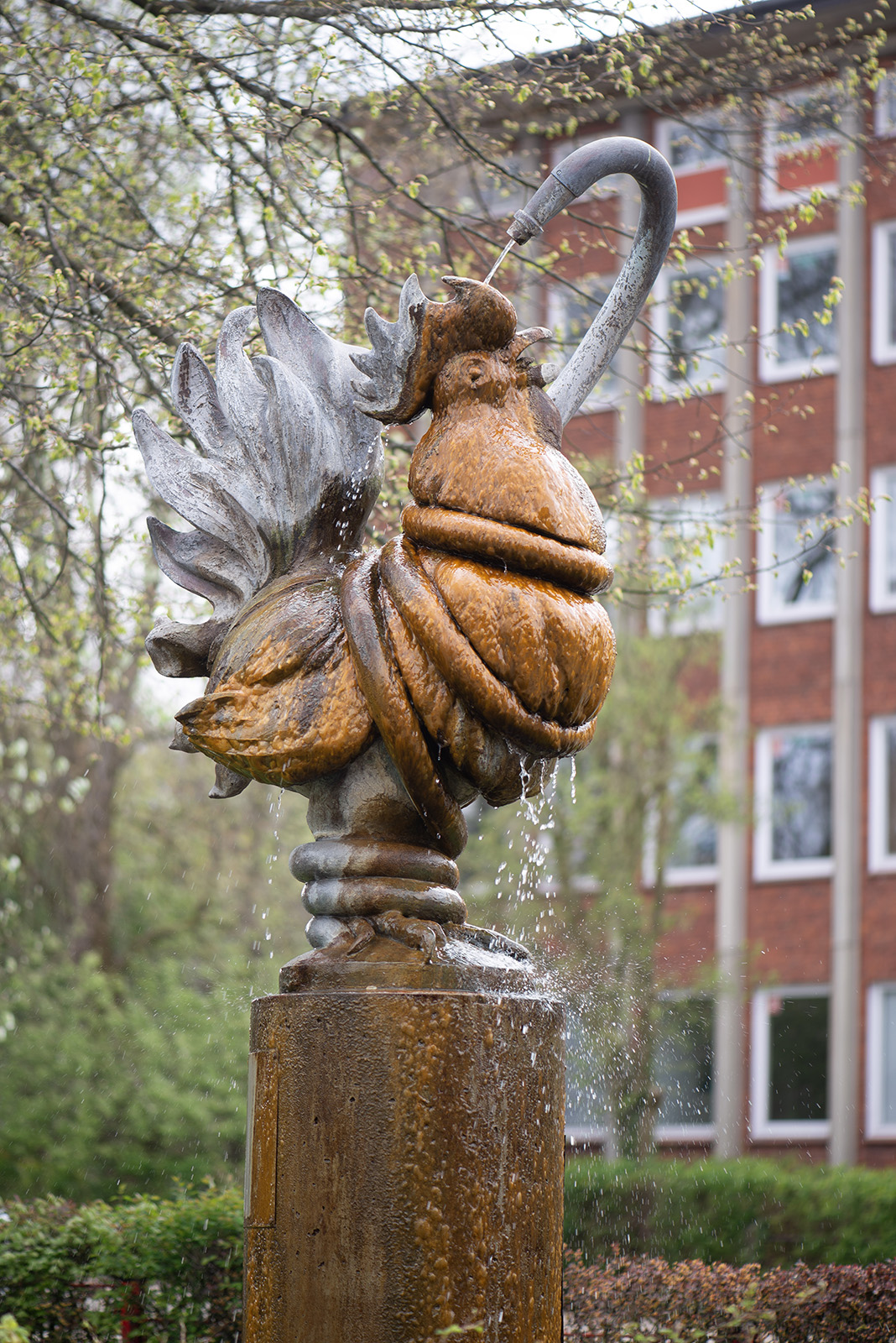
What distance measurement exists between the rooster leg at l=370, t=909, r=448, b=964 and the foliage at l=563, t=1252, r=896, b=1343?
76.2 inches

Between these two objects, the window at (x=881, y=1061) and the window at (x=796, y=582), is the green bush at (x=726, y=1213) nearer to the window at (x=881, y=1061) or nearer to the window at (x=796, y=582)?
the window at (x=881, y=1061)

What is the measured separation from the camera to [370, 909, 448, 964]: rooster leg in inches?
135

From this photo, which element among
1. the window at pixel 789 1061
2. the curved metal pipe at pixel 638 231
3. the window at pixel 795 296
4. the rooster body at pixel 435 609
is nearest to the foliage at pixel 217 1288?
the rooster body at pixel 435 609

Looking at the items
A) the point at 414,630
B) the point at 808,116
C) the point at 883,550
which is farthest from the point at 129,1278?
the point at 883,550

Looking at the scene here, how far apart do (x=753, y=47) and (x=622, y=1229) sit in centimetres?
637

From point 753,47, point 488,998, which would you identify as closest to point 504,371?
point 488,998

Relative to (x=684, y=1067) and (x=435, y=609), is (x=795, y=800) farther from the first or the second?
(x=435, y=609)

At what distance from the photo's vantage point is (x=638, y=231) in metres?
4.27

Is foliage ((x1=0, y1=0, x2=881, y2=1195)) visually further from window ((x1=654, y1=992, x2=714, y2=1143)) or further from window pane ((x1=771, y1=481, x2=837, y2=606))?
window pane ((x1=771, y1=481, x2=837, y2=606))

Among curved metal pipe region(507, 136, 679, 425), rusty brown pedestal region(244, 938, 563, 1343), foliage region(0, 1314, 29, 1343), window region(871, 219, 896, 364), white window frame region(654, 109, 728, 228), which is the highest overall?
white window frame region(654, 109, 728, 228)

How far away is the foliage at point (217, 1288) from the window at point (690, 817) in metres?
11.0

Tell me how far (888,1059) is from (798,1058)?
1298mm

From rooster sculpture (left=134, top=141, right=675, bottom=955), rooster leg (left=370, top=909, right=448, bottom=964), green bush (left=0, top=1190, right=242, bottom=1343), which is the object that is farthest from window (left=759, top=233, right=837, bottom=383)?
rooster leg (left=370, top=909, right=448, bottom=964)

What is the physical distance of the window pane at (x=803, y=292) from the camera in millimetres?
19594
